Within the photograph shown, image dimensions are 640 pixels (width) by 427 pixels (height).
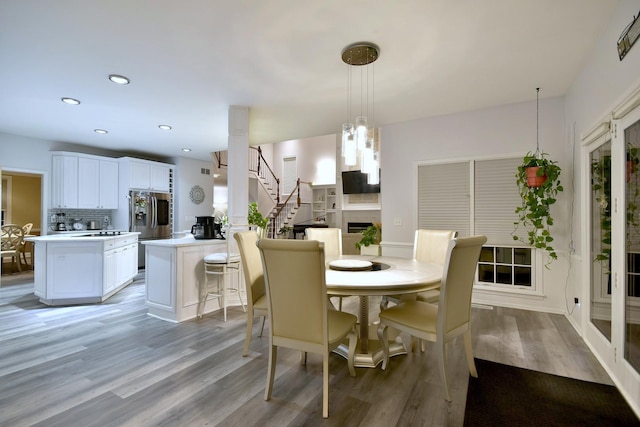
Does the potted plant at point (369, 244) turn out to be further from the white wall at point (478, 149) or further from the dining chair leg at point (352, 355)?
the dining chair leg at point (352, 355)

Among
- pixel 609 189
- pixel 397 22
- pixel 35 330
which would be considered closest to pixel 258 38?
pixel 397 22

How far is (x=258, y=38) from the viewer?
2.38 metres

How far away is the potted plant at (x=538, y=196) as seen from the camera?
10.8 feet

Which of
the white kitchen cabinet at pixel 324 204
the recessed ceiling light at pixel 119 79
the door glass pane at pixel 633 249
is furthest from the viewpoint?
the white kitchen cabinet at pixel 324 204

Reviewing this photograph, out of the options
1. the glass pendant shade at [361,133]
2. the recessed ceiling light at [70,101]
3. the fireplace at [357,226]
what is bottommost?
the fireplace at [357,226]

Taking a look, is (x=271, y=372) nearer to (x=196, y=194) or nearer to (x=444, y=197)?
(x=444, y=197)

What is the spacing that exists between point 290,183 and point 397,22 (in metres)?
9.11

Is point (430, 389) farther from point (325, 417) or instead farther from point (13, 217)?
point (13, 217)

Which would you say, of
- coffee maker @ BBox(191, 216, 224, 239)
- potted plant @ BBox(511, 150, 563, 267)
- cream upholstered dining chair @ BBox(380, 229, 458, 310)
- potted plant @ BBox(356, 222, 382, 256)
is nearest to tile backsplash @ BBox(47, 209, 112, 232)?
coffee maker @ BBox(191, 216, 224, 239)

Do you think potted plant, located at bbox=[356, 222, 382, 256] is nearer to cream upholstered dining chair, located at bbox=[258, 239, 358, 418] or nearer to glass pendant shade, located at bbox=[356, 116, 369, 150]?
glass pendant shade, located at bbox=[356, 116, 369, 150]

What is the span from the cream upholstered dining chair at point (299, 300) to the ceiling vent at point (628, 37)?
2252mm

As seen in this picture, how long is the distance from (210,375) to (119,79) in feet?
9.82

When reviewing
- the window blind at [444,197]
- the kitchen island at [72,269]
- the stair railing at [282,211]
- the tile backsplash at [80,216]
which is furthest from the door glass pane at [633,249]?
the stair railing at [282,211]

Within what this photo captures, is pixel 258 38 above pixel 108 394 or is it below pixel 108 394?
above
